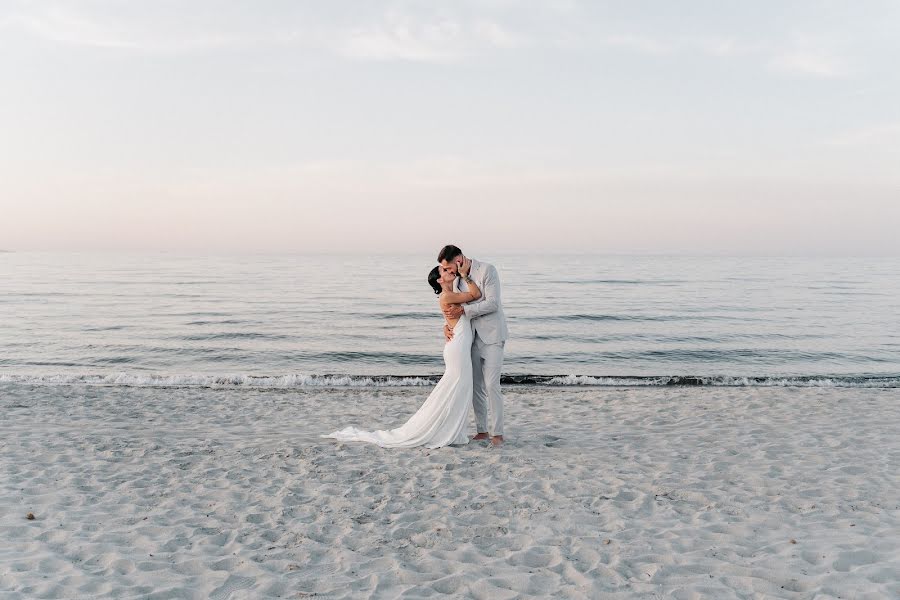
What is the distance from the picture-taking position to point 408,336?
23.1 meters

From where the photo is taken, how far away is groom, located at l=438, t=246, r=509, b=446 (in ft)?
25.6

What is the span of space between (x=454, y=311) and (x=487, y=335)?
50cm

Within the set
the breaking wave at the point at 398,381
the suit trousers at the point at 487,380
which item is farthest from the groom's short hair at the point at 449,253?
the breaking wave at the point at 398,381

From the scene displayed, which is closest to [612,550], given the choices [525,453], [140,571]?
[525,453]

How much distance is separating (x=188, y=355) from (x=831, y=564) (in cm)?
1826

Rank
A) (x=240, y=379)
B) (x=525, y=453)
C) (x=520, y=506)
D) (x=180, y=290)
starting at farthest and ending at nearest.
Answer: (x=180, y=290) → (x=240, y=379) → (x=525, y=453) → (x=520, y=506)

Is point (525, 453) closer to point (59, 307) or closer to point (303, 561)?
point (303, 561)

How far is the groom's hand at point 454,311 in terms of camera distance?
8.00m

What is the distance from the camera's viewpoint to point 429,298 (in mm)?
35875

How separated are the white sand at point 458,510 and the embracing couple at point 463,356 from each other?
0.33 meters

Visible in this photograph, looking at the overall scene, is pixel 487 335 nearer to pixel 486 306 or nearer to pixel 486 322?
pixel 486 322

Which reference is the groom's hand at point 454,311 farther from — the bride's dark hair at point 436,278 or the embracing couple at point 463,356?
the bride's dark hair at point 436,278

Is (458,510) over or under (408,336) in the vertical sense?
over

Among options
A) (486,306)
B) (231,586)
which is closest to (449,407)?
(486,306)
